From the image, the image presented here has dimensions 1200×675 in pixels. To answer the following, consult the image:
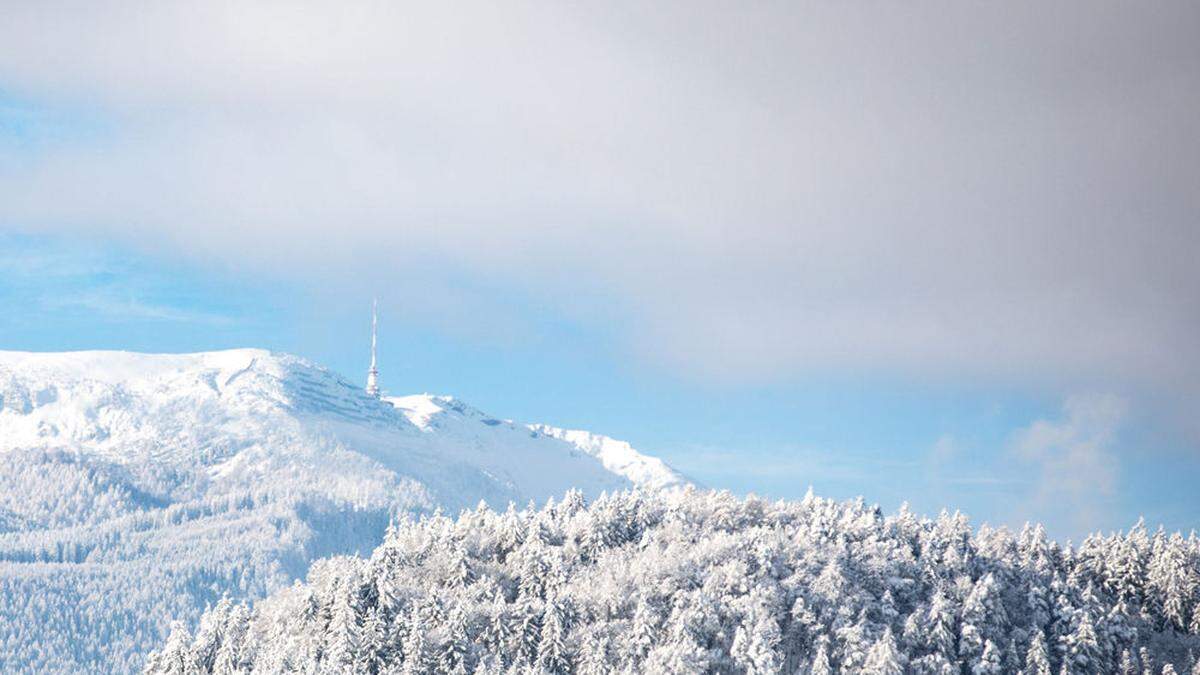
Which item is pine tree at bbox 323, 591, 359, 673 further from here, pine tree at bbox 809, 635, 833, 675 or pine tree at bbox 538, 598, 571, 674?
pine tree at bbox 809, 635, 833, 675

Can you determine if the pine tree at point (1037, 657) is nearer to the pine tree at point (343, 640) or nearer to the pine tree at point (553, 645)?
the pine tree at point (553, 645)

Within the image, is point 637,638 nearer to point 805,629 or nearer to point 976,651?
point 805,629

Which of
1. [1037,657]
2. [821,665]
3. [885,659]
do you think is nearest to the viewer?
[885,659]

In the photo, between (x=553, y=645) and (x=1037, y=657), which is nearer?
(x=553, y=645)

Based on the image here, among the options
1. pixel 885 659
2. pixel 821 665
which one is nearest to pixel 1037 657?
pixel 885 659

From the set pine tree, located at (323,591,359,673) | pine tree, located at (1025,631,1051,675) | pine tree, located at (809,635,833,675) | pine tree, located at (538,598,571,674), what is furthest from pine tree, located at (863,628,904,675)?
pine tree, located at (323,591,359,673)

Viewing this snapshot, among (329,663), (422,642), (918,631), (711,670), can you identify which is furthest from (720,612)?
(329,663)

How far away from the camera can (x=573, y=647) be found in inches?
7682

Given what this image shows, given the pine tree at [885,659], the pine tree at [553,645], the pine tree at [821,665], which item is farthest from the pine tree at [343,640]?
the pine tree at [885,659]

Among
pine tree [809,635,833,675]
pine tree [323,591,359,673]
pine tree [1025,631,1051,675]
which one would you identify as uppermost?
pine tree [1025,631,1051,675]

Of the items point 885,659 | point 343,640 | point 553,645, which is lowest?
point 343,640

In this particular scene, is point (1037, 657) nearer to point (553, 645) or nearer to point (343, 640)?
point (553, 645)

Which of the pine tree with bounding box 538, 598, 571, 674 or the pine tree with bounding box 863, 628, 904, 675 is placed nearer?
the pine tree with bounding box 863, 628, 904, 675

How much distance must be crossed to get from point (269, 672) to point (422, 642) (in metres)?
22.2
